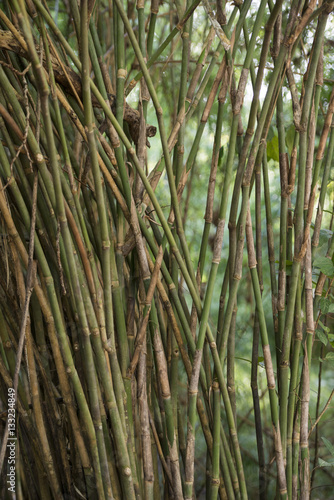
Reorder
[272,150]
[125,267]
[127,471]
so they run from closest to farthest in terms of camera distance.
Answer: [127,471] → [125,267] → [272,150]

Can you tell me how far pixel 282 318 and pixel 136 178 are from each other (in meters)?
0.37

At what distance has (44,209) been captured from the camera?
0.64 m

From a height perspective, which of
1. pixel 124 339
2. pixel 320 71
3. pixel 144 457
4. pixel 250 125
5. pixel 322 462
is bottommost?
pixel 322 462

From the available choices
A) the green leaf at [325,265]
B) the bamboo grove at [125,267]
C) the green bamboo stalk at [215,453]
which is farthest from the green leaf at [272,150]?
the green bamboo stalk at [215,453]

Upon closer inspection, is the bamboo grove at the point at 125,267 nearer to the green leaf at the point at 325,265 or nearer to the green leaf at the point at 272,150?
the green leaf at the point at 325,265

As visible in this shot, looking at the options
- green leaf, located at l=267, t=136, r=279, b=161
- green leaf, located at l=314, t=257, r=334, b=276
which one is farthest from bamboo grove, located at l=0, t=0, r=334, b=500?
green leaf, located at l=267, t=136, r=279, b=161

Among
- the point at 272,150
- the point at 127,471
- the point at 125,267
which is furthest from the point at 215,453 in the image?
the point at 272,150

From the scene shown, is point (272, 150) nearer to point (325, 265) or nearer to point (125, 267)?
point (325, 265)

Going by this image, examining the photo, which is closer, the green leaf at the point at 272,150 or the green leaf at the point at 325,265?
the green leaf at the point at 325,265

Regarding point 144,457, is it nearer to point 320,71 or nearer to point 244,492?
point 244,492

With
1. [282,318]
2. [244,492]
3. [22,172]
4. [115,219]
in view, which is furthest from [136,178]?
[244,492]

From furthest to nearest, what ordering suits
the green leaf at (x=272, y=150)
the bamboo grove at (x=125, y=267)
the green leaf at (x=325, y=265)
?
the green leaf at (x=272, y=150) < the green leaf at (x=325, y=265) < the bamboo grove at (x=125, y=267)

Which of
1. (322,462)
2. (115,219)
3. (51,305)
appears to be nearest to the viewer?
(51,305)

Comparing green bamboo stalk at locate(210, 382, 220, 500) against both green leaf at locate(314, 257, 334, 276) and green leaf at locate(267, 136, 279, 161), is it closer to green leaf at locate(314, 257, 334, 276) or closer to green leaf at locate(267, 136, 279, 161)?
green leaf at locate(314, 257, 334, 276)
